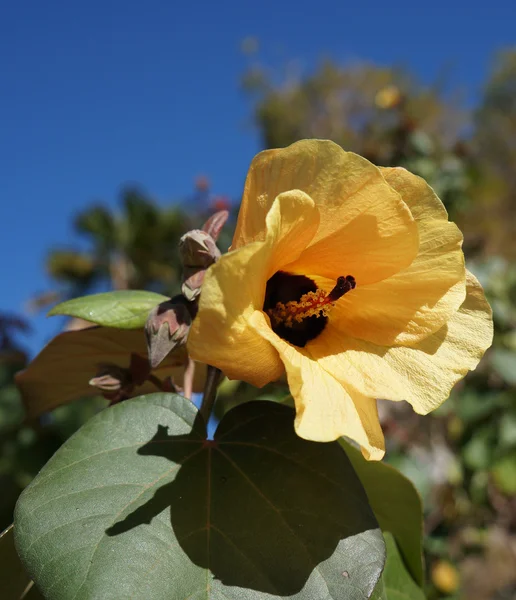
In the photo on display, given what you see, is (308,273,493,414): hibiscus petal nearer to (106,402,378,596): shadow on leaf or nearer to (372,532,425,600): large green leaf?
(106,402,378,596): shadow on leaf

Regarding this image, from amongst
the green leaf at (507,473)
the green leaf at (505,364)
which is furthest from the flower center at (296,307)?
the green leaf at (507,473)

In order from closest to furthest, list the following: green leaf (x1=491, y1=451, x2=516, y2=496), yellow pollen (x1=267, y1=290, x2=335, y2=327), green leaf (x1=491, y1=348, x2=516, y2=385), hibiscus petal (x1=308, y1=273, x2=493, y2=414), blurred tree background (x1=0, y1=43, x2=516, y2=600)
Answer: hibiscus petal (x1=308, y1=273, x2=493, y2=414) < yellow pollen (x1=267, y1=290, x2=335, y2=327) < blurred tree background (x1=0, y1=43, x2=516, y2=600) < green leaf (x1=491, y1=348, x2=516, y2=385) < green leaf (x1=491, y1=451, x2=516, y2=496)

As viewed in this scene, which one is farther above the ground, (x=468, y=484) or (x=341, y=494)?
(x=341, y=494)

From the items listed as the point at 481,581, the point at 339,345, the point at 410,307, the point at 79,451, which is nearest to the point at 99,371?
the point at 79,451

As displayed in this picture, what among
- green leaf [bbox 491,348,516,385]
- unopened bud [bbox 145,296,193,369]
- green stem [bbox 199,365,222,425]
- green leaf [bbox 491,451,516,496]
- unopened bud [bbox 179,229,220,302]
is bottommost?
green leaf [bbox 491,451,516,496]

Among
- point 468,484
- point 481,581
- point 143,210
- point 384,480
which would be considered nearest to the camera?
point 384,480

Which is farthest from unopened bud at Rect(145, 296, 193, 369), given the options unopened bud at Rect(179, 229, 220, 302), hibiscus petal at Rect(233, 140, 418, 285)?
hibiscus petal at Rect(233, 140, 418, 285)

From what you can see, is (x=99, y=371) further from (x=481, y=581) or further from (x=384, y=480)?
(x=481, y=581)
